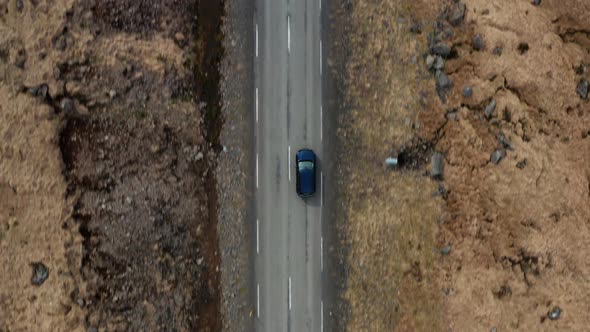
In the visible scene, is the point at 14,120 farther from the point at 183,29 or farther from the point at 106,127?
the point at 183,29

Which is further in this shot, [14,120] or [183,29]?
[183,29]

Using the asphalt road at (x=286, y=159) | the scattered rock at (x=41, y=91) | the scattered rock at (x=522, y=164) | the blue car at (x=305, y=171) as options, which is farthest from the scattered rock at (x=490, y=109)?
the scattered rock at (x=41, y=91)

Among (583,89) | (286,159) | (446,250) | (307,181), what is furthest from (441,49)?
(446,250)

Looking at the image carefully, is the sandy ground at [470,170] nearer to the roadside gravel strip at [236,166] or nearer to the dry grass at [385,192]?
the dry grass at [385,192]

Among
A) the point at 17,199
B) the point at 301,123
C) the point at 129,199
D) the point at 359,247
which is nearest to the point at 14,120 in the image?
the point at 17,199

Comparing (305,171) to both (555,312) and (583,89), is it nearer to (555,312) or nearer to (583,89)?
(555,312)

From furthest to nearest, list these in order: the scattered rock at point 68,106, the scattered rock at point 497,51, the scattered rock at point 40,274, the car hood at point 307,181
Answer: the car hood at point 307,181 < the scattered rock at point 497,51 < the scattered rock at point 68,106 < the scattered rock at point 40,274

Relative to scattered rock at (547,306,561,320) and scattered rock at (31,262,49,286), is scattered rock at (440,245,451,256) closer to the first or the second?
scattered rock at (547,306,561,320)

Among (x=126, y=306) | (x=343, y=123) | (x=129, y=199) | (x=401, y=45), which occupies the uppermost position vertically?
(x=401, y=45)
